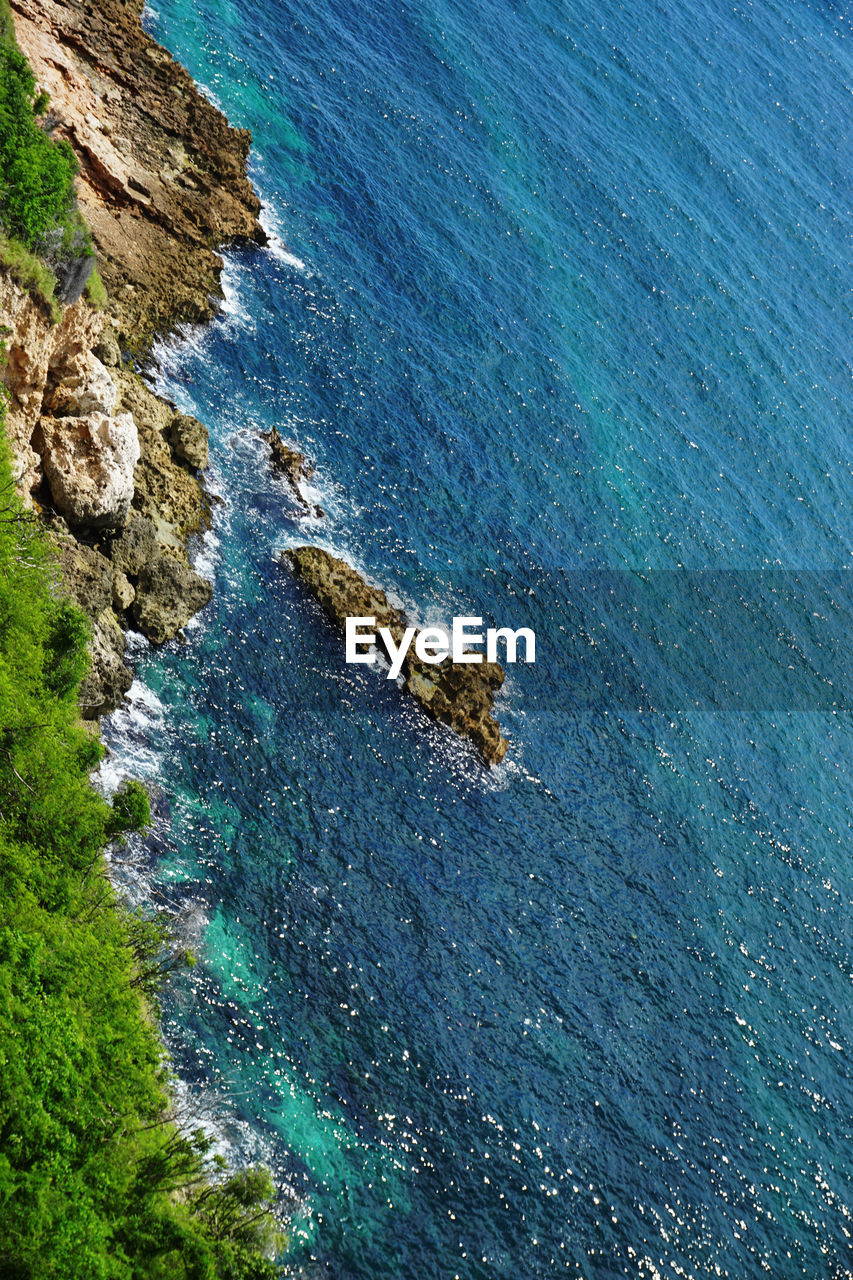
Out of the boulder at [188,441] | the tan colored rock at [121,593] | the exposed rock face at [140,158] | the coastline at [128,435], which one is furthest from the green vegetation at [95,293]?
the tan colored rock at [121,593]

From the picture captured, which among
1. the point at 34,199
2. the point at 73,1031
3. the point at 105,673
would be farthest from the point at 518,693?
Result: the point at 34,199

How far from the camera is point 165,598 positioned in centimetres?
5512

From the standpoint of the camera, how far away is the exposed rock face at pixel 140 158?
6619 cm

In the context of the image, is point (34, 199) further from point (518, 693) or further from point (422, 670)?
point (518, 693)

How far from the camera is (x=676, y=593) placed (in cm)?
7719

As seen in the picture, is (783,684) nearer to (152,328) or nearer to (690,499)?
(690,499)

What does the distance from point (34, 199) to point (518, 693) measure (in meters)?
37.4

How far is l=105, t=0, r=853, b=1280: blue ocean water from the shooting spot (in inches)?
1836

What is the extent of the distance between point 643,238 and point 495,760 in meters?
64.4

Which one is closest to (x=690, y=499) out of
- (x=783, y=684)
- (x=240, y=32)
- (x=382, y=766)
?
(x=783, y=684)

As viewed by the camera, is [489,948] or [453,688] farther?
[453,688]

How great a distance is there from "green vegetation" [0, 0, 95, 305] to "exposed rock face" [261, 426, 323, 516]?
17.2m

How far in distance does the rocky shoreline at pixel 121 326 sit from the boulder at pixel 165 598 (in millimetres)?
74

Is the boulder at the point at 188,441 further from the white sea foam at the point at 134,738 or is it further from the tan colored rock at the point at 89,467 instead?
the white sea foam at the point at 134,738
